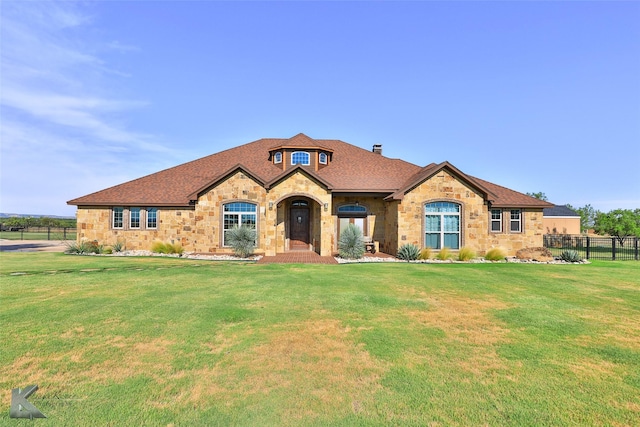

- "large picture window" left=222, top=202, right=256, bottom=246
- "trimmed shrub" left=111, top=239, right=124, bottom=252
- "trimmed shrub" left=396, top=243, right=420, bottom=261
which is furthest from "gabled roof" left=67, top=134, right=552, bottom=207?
"trimmed shrub" left=396, top=243, right=420, bottom=261

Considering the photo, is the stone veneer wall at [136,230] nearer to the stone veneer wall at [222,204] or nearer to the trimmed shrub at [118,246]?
the trimmed shrub at [118,246]

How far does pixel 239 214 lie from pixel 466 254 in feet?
44.1

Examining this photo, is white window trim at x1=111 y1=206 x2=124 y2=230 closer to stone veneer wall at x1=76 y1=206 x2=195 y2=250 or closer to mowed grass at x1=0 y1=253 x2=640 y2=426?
stone veneer wall at x1=76 y1=206 x2=195 y2=250

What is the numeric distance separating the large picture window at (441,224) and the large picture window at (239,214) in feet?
34.3

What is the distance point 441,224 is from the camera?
61.3ft

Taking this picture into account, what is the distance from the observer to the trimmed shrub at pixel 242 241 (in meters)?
Result: 17.5

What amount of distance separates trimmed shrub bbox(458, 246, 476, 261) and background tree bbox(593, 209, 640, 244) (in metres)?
17.2

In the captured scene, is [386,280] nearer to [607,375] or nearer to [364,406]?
[607,375]

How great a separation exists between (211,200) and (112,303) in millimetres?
11905

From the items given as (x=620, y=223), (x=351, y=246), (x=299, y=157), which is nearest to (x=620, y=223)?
(x=620, y=223)

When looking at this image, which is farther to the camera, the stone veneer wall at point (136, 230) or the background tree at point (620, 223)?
the background tree at point (620, 223)

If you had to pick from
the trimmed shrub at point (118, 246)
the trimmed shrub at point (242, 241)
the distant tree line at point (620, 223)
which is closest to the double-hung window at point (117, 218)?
the trimmed shrub at point (118, 246)

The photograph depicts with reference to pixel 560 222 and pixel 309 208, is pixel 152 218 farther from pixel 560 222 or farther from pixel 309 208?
pixel 560 222

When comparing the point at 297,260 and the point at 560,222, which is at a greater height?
the point at 560,222
